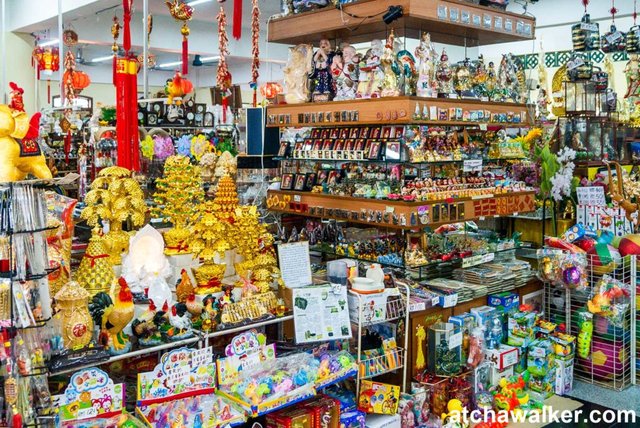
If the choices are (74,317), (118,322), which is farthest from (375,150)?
(74,317)

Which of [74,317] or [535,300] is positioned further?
[535,300]

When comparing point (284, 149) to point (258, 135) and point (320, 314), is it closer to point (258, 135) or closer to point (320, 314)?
point (258, 135)

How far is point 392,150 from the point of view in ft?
14.0

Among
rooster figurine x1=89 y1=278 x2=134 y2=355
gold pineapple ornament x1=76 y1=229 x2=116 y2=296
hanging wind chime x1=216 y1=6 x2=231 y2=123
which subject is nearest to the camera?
rooster figurine x1=89 y1=278 x2=134 y2=355

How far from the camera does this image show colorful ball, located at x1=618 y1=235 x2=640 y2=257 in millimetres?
4504

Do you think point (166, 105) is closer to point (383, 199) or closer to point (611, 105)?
point (383, 199)

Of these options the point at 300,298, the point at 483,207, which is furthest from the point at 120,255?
the point at 483,207

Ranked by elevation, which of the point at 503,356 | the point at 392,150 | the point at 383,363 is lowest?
the point at 503,356

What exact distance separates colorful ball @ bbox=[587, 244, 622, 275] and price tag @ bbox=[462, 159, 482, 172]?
0.95m

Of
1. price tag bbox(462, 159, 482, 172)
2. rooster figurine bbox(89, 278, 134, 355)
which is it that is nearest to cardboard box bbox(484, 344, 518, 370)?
price tag bbox(462, 159, 482, 172)

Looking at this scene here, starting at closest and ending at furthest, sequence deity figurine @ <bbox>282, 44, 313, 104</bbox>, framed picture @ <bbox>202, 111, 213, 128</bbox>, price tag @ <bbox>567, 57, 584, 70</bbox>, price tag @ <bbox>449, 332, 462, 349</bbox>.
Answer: price tag @ <bbox>449, 332, 462, 349</bbox>, deity figurine @ <bbox>282, 44, 313, 104</bbox>, price tag @ <bbox>567, 57, 584, 70</bbox>, framed picture @ <bbox>202, 111, 213, 128</bbox>

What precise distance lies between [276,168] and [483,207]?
2320mm

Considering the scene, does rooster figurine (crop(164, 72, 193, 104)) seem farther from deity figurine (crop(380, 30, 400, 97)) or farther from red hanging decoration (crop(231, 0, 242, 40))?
deity figurine (crop(380, 30, 400, 97))

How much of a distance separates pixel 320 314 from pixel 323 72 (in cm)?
211
